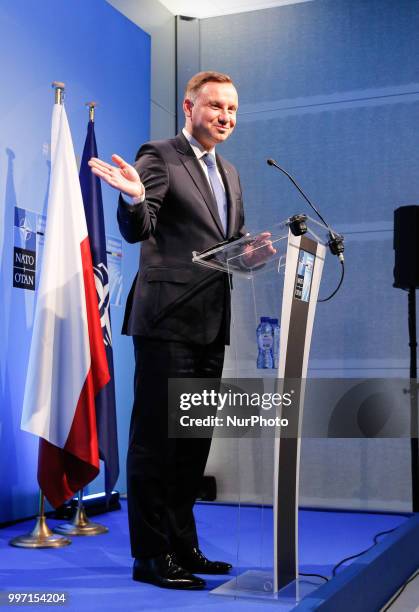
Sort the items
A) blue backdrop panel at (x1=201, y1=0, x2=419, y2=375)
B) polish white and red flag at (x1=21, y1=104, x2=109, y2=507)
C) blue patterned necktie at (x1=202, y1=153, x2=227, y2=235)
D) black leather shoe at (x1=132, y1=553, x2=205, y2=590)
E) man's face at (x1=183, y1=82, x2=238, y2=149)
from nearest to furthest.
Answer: black leather shoe at (x1=132, y1=553, x2=205, y2=590), man's face at (x1=183, y1=82, x2=238, y2=149), blue patterned necktie at (x1=202, y1=153, x2=227, y2=235), polish white and red flag at (x1=21, y1=104, x2=109, y2=507), blue backdrop panel at (x1=201, y1=0, x2=419, y2=375)

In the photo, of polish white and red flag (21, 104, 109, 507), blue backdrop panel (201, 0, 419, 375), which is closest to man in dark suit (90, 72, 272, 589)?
polish white and red flag (21, 104, 109, 507)

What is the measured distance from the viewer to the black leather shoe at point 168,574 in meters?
2.71

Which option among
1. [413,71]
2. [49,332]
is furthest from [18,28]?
[413,71]

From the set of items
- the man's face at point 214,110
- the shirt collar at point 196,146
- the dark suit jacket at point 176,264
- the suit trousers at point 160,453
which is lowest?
the suit trousers at point 160,453

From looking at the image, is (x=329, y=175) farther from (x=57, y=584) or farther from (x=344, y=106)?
(x=57, y=584)

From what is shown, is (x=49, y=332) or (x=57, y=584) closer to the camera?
(x=57, y=584)

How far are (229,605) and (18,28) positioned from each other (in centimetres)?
316

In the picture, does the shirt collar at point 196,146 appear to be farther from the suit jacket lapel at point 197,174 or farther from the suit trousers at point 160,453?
the suit trousers at point 160,453

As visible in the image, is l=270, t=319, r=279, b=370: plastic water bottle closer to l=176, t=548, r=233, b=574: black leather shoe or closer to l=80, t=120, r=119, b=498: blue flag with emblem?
l=176, t=548, r=233, b=574: black leather shoe

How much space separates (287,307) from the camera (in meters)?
2.46

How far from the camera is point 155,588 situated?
9.14 feet

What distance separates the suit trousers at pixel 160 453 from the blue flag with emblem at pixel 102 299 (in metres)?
1.19

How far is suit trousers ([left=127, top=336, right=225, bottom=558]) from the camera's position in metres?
2.72

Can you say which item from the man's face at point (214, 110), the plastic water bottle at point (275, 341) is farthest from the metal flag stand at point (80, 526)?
the man's face at point (214, 110)
